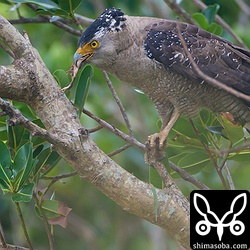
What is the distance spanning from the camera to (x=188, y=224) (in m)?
2.62

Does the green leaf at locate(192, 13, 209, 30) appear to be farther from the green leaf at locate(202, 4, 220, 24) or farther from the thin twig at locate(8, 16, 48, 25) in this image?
the thin twig at locate(8, 16, 48, 25)

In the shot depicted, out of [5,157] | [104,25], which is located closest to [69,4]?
[104,25]

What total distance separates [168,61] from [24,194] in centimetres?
107

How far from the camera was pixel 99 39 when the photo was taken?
3279 mm

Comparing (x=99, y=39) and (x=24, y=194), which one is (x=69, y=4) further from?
(x=24, y=194)

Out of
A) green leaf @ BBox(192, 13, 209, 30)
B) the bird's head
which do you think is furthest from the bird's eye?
green leaf @ BBox(192, 13, 209, 30)

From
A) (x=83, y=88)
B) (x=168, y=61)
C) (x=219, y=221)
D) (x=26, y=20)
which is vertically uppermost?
(x=26, y=20)

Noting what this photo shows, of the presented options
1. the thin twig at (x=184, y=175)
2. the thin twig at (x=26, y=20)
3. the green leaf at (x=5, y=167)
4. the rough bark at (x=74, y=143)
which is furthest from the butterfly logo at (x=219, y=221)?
the thin twig at (x=26, y=20)

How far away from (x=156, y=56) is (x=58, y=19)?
646mm

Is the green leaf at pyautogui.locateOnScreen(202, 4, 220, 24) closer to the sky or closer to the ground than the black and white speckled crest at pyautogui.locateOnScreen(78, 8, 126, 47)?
closer to the sky

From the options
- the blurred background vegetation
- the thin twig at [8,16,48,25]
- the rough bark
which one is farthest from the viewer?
the blurred background vegetation

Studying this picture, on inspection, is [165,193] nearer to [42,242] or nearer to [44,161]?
[44,161]

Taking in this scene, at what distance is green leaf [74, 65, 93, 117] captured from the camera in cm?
291

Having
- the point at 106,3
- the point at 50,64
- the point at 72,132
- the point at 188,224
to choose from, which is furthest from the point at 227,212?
the point at 106,3
